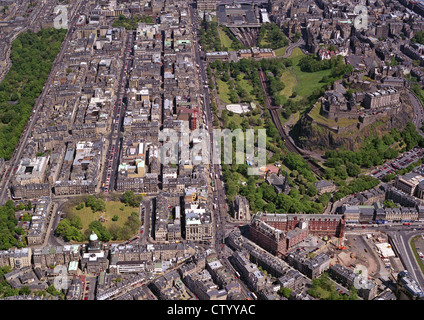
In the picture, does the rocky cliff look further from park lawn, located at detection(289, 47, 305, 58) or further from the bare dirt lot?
park lawn, located at detection(289, 47, 305, 58)

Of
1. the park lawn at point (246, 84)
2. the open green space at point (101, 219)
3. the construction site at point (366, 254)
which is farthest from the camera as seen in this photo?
the park lawn at point (246, 84)

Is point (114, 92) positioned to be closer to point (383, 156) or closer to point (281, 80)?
point (281, 80)

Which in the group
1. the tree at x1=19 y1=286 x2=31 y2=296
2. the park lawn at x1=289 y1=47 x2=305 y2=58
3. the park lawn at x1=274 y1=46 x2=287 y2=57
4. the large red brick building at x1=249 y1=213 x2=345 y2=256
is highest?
the tree at x1=19 y1=286 x2=31 y2=296

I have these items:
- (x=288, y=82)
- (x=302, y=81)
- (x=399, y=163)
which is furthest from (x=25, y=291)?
(x=302, y=81)

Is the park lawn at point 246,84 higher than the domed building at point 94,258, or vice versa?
the domed building at point 94,258

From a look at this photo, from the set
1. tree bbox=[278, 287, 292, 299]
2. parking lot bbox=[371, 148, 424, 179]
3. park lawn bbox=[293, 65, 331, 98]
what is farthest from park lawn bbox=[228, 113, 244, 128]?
tree bbox=[278, 287, 292, 299]

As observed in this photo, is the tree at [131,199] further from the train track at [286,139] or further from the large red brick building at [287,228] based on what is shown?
the train track at [286,139]

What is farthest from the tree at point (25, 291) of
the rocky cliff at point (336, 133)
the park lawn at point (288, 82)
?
the park lawn at point (288, 82)

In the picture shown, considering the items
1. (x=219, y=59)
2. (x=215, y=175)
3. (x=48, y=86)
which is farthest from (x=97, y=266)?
(x=219, y=59)
